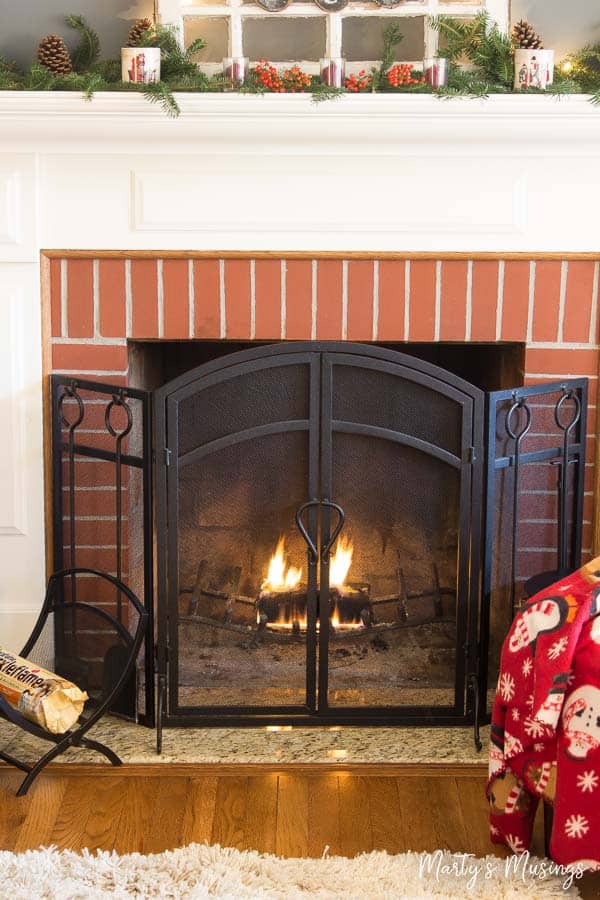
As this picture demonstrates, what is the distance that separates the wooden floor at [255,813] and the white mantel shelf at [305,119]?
1.46 metres

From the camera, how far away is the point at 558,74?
96.0 inches

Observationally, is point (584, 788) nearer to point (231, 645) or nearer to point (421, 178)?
point (231, 645)

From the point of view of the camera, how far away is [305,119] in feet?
7.72

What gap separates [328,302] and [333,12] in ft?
2.25

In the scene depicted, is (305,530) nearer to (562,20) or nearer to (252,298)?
(252,298)

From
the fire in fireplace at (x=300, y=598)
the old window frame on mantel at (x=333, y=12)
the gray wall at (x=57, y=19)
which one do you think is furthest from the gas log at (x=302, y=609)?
the gray wall at (x=57, y=19)

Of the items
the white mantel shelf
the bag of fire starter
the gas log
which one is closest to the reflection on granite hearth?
the bag of fire starter

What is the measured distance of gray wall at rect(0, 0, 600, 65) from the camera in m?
2.47

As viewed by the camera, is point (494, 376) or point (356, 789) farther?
point (494, 376)

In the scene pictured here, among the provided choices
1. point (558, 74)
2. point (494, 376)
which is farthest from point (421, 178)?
point (494, 376)

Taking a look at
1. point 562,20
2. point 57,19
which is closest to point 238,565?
point 57,19

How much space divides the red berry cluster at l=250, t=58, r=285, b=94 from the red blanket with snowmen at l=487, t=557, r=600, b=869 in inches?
50.3

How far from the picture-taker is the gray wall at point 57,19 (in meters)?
2.48

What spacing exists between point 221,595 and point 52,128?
45.9 inches
